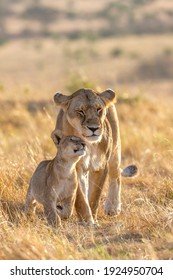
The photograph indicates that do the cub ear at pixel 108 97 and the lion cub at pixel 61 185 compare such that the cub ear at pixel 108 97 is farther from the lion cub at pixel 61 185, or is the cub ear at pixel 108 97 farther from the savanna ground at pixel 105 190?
the savanna ground at pixel 105 190

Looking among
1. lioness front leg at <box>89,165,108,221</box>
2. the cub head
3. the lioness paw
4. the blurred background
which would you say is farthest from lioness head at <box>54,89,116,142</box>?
the blurred background

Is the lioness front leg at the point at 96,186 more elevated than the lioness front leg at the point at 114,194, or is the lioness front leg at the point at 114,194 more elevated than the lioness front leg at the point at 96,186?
the lioness front leg at the point at 96,186

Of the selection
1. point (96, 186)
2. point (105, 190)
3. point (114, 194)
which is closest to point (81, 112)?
point (96, 186)

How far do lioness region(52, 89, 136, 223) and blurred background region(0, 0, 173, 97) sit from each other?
8265 millimetres

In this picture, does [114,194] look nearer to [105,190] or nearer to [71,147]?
[105,190]

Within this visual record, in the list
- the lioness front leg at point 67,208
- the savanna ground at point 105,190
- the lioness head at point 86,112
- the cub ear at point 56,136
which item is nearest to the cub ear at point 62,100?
the lioness head at point 86,112

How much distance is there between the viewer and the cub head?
7.14m

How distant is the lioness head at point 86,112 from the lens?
7211 mm

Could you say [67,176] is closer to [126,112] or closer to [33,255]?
[33,255]

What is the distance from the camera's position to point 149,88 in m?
26.3

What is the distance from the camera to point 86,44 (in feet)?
158

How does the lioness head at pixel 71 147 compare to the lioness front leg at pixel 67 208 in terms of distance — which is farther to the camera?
the lioness front leg at pixel 67 208
